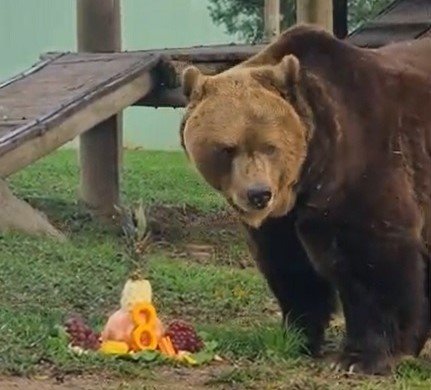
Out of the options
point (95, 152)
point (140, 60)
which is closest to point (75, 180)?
point (95, 152)

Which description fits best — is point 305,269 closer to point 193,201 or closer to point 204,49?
point 204,49

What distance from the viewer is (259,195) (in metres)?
4.48

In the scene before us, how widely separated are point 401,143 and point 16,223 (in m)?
3.74

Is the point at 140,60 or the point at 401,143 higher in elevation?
the point at 401,143

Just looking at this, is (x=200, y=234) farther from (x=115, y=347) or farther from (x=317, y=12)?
(x=115, y=347)

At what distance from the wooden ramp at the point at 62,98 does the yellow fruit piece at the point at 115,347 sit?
311 cm

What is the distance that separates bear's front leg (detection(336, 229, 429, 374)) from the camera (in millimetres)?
4727

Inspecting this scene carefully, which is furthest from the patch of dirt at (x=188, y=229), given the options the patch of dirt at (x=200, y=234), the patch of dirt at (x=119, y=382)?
the patch of dirt at (x=119, y=382)

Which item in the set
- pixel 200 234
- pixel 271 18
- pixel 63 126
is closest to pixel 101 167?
pixel 200 234

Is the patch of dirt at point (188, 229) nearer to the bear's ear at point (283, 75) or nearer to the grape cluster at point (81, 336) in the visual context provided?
the grape cluster at point (81, 336)

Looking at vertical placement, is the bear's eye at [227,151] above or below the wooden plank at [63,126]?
above

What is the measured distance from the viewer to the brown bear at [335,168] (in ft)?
15.0

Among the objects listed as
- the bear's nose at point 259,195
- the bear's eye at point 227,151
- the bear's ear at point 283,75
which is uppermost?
the bear's ear at point 283,75

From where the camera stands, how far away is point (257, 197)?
4.49m
